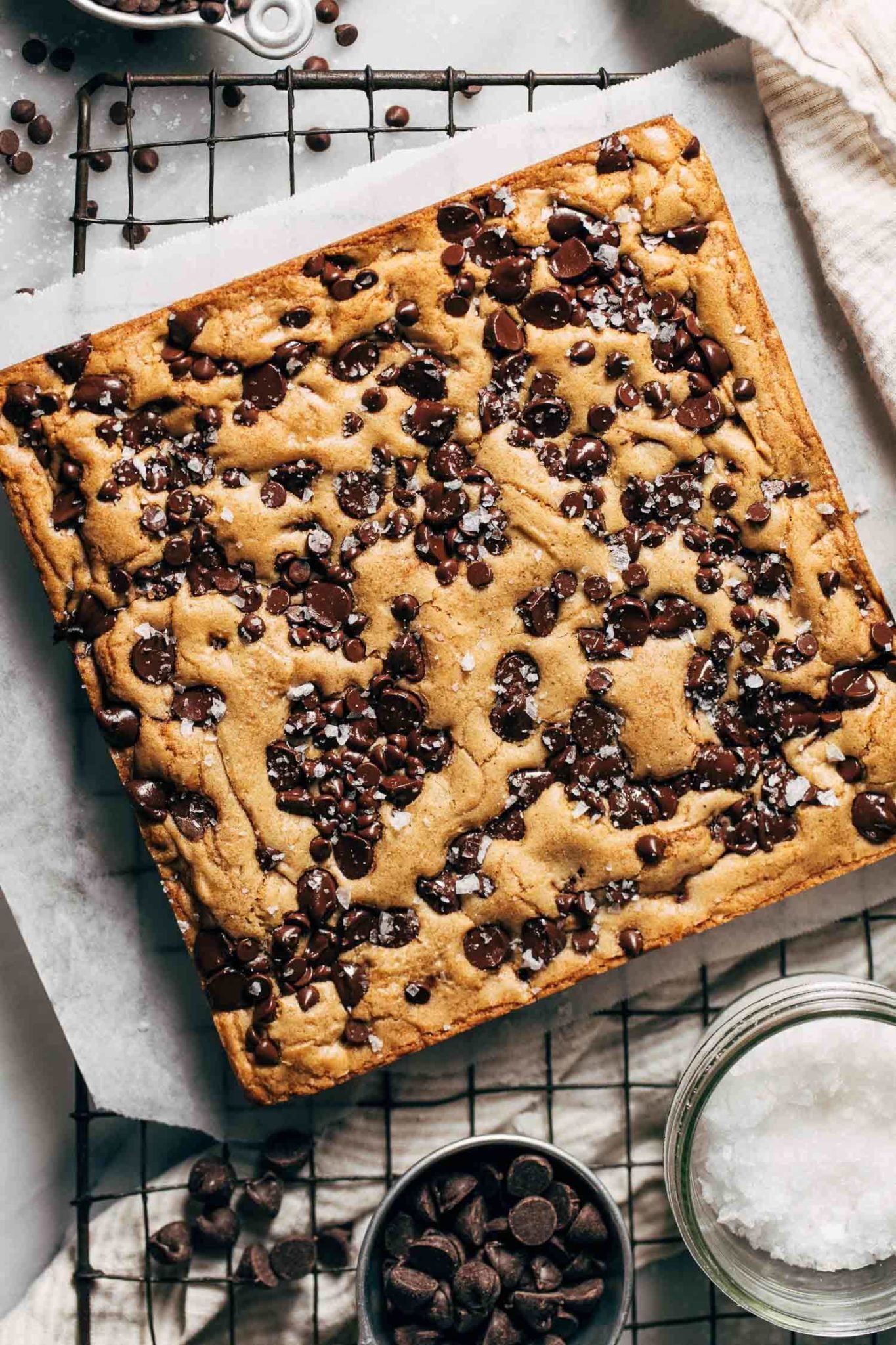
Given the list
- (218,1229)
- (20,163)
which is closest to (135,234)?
(20,163)

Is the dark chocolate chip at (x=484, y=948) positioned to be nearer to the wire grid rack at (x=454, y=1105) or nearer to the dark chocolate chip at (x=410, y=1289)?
the wire grid rack at (x=454, y=1105)

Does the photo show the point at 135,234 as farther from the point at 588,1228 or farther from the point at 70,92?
the point at 588,1228

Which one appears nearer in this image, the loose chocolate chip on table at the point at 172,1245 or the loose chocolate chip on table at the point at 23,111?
the loose chocolate chip on table at the point at 172,1245

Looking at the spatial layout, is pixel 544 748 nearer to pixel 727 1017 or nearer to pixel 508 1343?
pixel 727 1017

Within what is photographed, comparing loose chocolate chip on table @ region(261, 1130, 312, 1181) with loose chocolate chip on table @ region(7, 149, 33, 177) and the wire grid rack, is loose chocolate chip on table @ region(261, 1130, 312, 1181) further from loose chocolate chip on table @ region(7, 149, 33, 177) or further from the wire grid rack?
loose chocolate chip on table @ region(7, 149, 33, 177)

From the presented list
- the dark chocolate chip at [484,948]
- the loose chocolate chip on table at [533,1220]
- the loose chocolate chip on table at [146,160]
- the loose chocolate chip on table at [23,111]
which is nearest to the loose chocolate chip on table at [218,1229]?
the loose chocolate chip on table at [533,1220]

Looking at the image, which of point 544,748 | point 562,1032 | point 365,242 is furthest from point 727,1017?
point 365,242

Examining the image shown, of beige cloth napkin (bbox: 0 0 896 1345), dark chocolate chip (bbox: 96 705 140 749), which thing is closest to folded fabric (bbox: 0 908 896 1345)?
beige cloth napkin (bbox: 0 0 896 1345)
